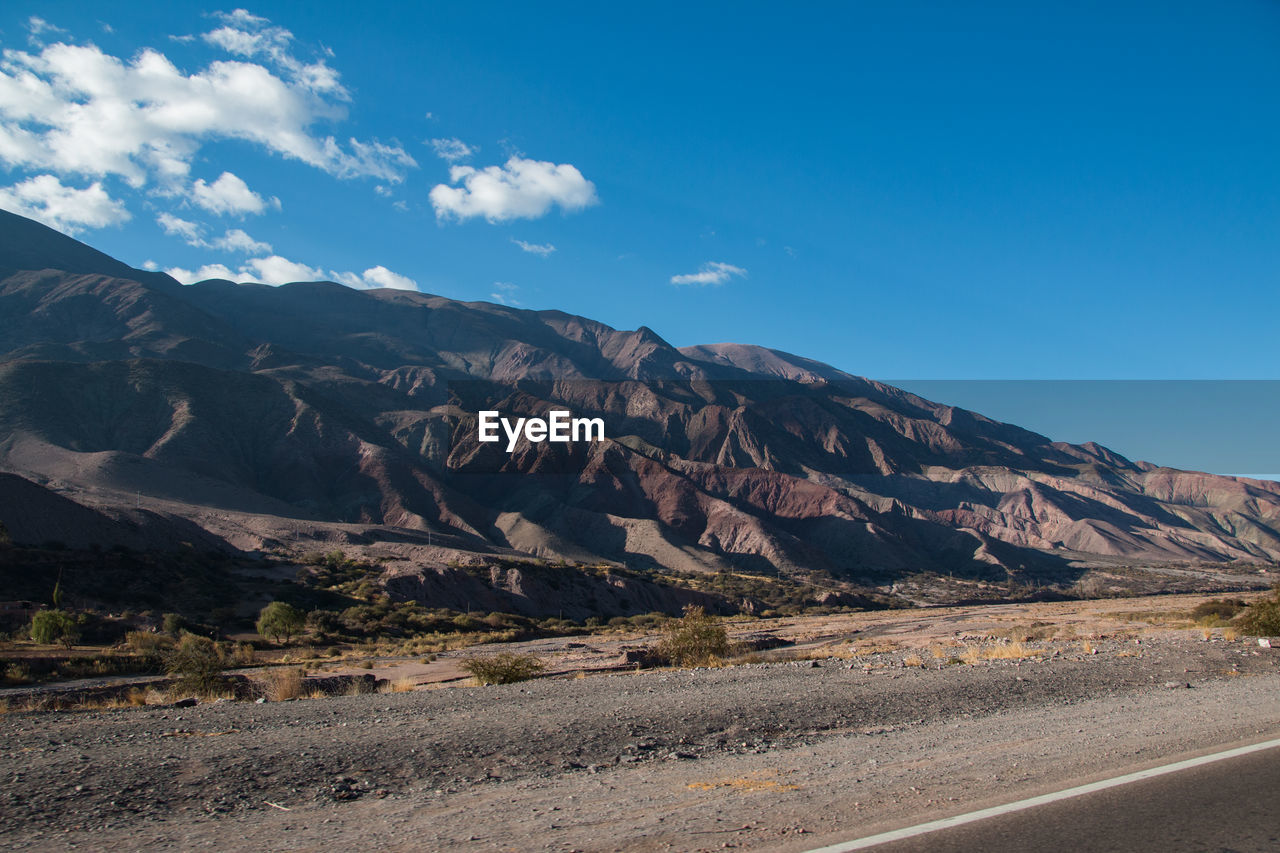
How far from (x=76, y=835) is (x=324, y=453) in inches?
4278

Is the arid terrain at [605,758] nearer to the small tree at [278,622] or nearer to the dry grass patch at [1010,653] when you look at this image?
the dry grass patch at [1010,653]

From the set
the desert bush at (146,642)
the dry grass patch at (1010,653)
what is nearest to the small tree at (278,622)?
the desert bush at (146,642)

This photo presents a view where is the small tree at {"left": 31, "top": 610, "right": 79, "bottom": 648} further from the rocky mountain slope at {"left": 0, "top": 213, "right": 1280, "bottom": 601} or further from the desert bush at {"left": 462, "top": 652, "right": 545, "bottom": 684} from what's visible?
the rocky mountain slope at {"left": 0, "top": 213, "right": 1280, "bottom": 601}

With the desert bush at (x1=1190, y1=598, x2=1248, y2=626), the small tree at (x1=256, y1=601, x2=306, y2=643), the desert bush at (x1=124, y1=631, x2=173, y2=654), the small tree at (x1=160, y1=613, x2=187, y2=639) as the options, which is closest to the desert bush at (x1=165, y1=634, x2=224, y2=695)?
the desert bush at (x1=124, y1=631, x2=173, y2=654)

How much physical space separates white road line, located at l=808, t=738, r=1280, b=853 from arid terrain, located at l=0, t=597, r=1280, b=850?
0.16m

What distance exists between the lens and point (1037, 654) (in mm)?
17344

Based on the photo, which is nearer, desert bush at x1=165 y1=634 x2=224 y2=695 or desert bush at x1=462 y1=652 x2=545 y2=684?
desert bush at x1=165 y1=634 x2=224 y2=695

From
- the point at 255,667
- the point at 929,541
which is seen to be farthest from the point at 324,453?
the point at 929,541

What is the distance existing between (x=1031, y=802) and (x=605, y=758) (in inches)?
160

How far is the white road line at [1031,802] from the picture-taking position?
5148 mm

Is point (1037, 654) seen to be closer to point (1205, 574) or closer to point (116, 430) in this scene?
point (116, 430)

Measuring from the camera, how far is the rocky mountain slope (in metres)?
88.2

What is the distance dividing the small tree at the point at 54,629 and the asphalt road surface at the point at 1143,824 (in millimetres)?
29584

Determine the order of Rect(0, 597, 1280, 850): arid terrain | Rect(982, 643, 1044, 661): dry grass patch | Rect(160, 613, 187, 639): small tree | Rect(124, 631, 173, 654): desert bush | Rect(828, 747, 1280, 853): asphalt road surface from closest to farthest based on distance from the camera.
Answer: Rect(828, 747, 1280, 853): asphalt road surface → Rect(0, 597, 1280, 850): arid terrain → Rect(982, 643, 1044, 661): dry grass patch → Rect(124, 631, 173, 654): desert bush → Rect(160, 613, 187, 639): small tree
